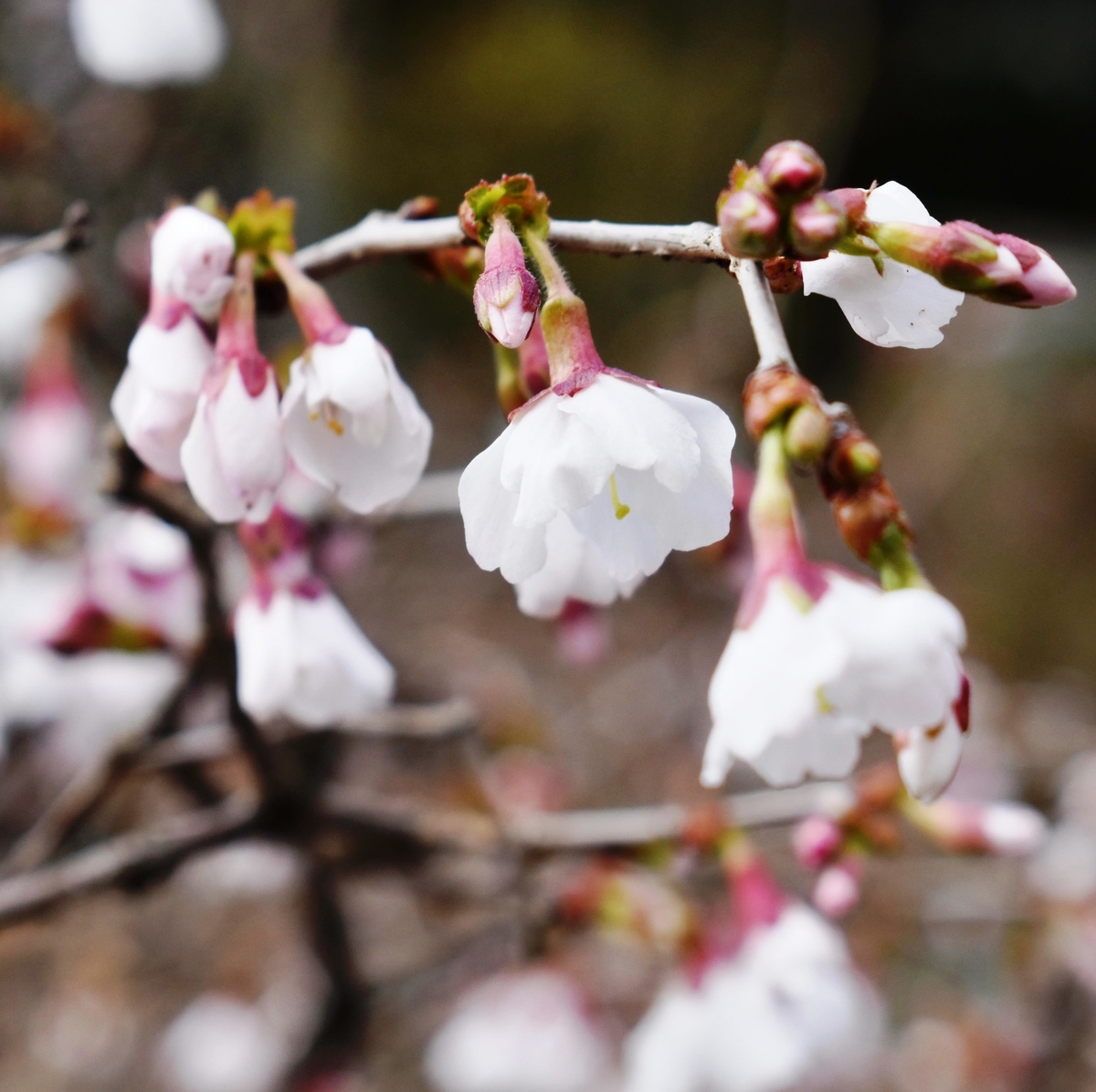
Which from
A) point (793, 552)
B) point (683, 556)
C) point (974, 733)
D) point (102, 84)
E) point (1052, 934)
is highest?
point (793, 552)

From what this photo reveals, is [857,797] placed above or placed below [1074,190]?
above

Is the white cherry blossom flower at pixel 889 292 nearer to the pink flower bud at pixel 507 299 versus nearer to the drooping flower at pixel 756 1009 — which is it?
the pink flower bud at pixel 507 299

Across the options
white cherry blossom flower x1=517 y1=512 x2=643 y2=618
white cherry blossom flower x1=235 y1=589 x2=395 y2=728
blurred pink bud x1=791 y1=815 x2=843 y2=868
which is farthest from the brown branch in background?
blurred pink bud x1=791 y1=815 x2=843 y2=868

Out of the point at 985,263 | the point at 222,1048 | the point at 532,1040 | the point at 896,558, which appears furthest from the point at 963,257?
the point at 222,1048

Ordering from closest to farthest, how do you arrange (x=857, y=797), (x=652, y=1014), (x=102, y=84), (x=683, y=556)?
(x=857, y=797)
(x=652, y=1014)
(x=683, y=556)
(x=102, y=84)

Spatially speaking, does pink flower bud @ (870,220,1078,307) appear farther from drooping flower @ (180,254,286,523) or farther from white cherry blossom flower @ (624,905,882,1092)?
white cherry blossom flower @ (624,905,882,1092)

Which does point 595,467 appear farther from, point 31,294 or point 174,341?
point 31,294

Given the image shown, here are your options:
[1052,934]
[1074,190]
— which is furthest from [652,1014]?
[1074,190]

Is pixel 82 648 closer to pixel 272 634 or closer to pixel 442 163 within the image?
pixel 272 634
